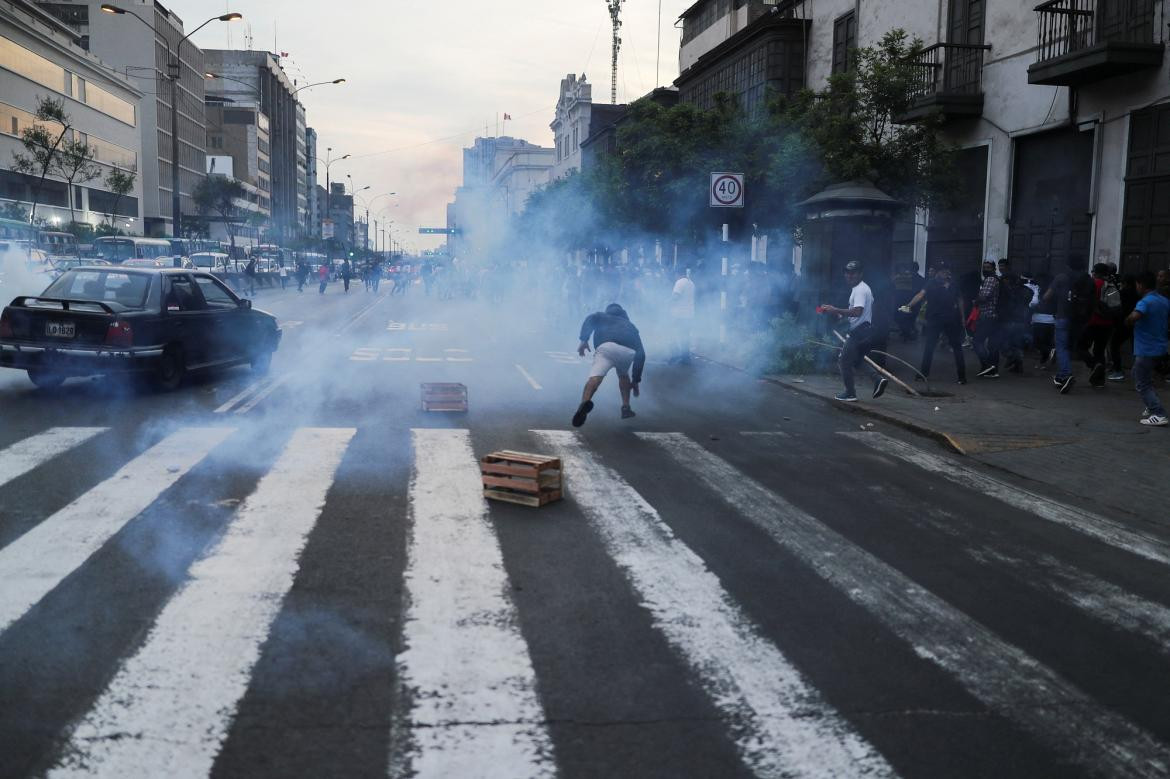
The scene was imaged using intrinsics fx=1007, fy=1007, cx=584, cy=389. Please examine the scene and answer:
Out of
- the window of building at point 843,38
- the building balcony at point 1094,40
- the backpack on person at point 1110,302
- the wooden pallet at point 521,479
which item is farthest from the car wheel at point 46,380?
the window of building at point 843,38

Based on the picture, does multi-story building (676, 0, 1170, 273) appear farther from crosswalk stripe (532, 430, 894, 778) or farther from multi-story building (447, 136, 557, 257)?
multi-story building (447, 136, 557, 257)

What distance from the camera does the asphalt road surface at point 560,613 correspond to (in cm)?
347

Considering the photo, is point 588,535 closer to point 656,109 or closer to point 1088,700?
point 1088,700

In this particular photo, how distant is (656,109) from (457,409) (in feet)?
52.2

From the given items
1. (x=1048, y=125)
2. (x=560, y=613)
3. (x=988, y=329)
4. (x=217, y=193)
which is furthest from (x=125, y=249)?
(x=217, y=193)

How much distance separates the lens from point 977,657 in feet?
14.4

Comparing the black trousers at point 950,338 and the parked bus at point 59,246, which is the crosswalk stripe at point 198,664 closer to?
the black trousers at point 950,338

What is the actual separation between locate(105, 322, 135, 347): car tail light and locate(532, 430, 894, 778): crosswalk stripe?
6.85 m

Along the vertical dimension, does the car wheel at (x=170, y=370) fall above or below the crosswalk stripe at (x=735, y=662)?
above

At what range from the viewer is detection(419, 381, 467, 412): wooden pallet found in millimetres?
10922

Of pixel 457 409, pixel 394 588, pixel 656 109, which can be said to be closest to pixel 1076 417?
pixel 457 409

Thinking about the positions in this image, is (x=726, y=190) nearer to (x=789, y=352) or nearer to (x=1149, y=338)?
(x=789, y=352)

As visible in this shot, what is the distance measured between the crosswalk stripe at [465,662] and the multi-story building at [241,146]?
120 meters

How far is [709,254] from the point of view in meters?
26.5
